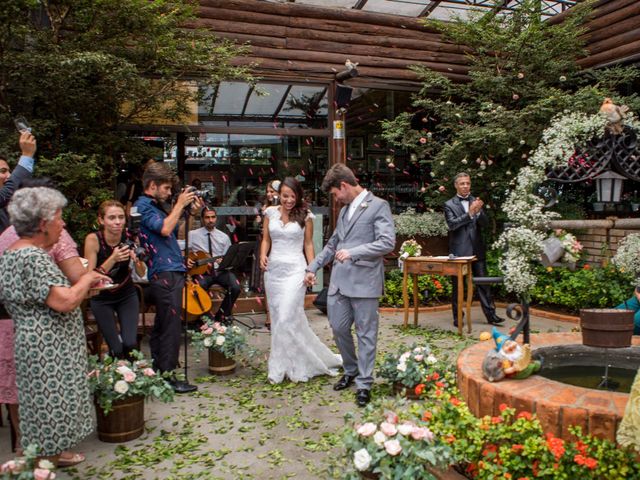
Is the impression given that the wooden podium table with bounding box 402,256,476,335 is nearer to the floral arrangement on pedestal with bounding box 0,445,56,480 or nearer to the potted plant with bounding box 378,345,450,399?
the potted plant with bounding box 378,345,450,399

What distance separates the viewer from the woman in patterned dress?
3.04 meters

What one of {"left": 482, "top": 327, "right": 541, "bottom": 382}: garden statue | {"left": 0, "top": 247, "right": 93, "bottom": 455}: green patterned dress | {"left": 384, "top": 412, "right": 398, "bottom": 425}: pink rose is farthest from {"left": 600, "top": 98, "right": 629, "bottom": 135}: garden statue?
{"left": 0, "top": 247, "right": 93, "bottom": 455}: green patterned dress

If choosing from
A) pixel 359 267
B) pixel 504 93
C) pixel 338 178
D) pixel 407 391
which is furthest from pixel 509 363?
pixel 504 93

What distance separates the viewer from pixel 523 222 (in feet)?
11.3

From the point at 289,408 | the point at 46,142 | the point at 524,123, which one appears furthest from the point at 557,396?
the point at 524,123

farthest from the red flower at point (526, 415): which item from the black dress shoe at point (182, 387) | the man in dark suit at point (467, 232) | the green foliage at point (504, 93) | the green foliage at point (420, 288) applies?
the green foliage at point (504, 93)

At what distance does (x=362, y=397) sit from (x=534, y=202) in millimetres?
2110

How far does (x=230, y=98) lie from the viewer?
9.09 meters

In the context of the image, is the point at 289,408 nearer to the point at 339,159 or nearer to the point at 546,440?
the point at 546,440

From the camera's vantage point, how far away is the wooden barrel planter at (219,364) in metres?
5.54

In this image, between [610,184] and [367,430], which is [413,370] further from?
[610,184]

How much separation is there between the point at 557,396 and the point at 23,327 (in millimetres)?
2867

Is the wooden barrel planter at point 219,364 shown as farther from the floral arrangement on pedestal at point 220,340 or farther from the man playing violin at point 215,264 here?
the man playing violin at point 215,264

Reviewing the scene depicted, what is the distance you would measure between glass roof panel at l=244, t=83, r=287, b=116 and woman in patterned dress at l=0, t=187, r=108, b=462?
6356mm
